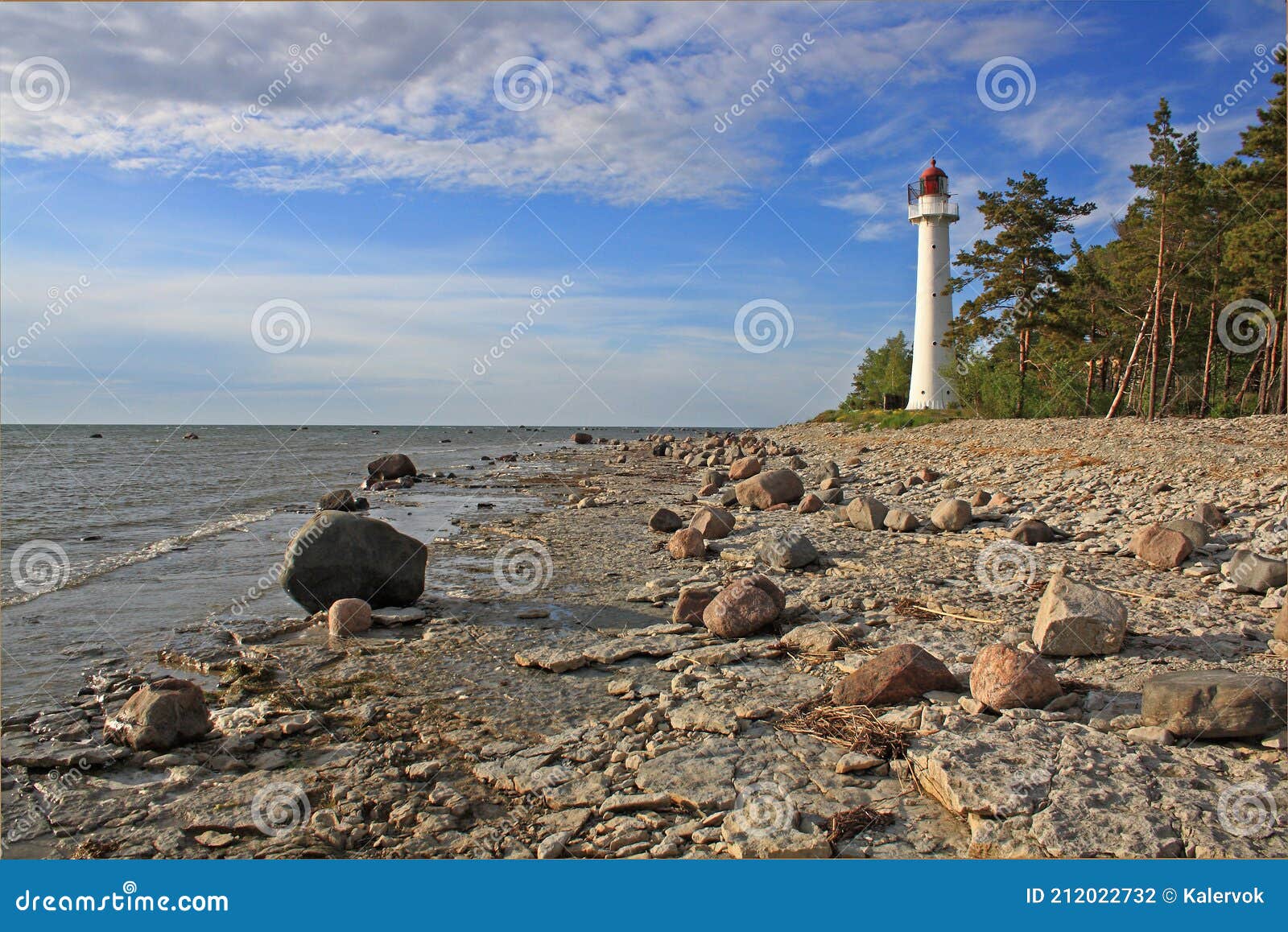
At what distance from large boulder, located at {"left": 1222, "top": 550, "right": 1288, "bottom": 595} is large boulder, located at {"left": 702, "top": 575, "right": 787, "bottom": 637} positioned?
15.5 feet

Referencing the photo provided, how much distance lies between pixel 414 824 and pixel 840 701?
298cm

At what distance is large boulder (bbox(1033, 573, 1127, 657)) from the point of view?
648 centimetres

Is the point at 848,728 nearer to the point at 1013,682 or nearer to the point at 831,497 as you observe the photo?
the point at 1013,682

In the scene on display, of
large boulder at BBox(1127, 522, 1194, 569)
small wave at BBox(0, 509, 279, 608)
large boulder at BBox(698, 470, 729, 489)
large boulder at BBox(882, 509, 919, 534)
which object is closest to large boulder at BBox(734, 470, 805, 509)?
large boulder at BBox(882, 509, 919, 534)

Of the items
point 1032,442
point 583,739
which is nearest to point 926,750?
point 583,739

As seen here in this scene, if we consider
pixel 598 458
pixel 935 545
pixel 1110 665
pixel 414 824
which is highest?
pixel 598 458

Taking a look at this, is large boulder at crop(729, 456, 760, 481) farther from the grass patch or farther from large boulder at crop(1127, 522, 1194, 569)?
the grass patch

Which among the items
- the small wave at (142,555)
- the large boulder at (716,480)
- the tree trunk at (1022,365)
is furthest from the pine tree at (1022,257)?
the small wave at (142,555)

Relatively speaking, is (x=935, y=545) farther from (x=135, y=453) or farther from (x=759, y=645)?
(x=135, y=453)

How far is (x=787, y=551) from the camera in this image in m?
10.7

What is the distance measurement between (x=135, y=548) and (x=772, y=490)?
12.3 meters

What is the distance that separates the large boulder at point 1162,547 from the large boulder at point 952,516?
9.59 ft

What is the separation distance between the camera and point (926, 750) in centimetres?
482

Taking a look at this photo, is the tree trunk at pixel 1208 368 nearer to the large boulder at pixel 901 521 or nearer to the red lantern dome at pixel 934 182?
the red lantern dome at pixel 934 182
